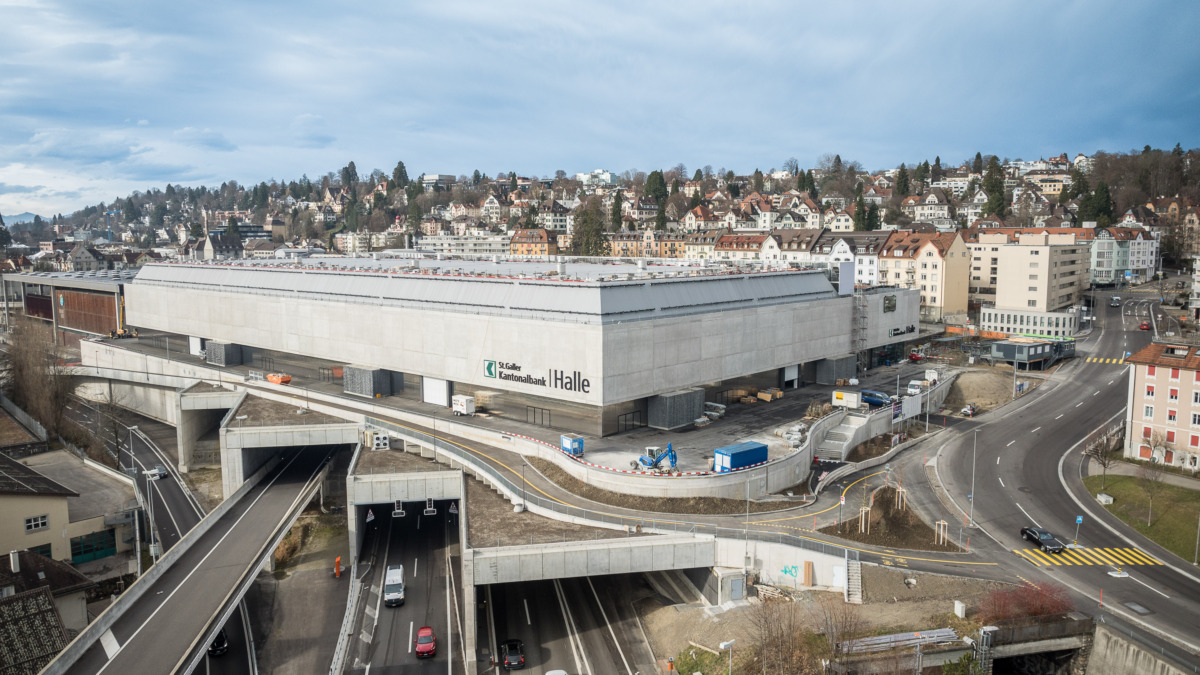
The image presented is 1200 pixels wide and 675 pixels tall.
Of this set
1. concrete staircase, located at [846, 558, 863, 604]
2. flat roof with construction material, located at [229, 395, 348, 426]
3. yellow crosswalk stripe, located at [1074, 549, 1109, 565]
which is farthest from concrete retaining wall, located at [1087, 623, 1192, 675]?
flat roof with construction material, located at [229, 395, 348, 426]

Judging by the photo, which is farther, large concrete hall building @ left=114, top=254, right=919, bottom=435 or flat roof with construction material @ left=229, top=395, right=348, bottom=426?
flat roof with construction material @ left=229, top=395, right=348, bottom=426

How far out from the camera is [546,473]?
51625mm

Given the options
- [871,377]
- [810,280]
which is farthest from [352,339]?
[871,377]

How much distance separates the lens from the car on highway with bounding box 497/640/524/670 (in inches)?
1502

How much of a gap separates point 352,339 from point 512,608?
39.8 m

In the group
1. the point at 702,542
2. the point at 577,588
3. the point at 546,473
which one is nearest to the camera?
the point at 702,542

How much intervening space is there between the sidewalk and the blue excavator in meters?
29.6

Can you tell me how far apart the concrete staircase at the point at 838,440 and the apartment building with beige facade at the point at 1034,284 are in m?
49.2

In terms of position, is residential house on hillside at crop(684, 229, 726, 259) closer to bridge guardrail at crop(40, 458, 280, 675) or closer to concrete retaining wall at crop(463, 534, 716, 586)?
bridge guardrail at crop(40, 458, 280, 675)

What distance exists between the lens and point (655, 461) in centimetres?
5031

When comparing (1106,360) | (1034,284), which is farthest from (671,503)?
(1034,284)

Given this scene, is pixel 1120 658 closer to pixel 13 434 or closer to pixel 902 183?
pixel 13 434

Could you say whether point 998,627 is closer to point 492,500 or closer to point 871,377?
point 492,500

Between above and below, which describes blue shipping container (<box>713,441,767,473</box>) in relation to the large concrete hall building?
below
